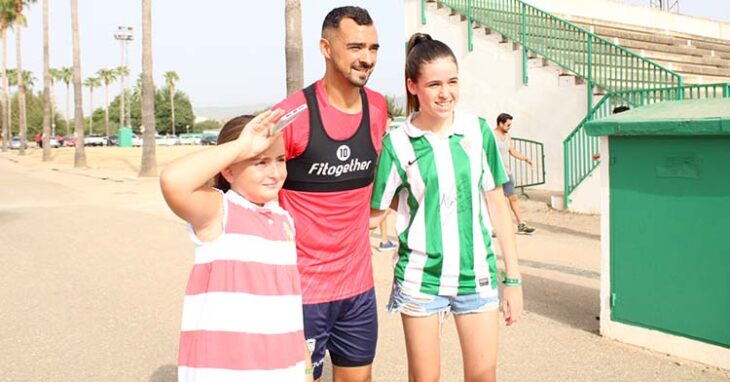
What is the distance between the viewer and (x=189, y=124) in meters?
113

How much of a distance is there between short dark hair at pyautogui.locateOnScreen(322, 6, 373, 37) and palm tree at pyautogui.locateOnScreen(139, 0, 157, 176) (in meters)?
23.2

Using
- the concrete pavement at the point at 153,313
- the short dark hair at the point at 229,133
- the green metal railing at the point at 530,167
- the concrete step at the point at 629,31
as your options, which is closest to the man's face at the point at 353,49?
the short dark hair at the point at 229,133

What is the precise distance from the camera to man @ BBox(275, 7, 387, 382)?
288 centimetres

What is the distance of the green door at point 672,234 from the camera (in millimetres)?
4512

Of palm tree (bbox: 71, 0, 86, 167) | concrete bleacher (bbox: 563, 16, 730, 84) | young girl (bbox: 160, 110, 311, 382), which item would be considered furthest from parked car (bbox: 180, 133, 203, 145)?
young girl (bbox: 160, 110, 311, 382)

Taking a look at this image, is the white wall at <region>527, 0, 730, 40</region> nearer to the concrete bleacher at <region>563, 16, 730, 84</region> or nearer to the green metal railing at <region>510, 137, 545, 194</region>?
the concrete bleacher at <region>563, 16, 730, 84</region>

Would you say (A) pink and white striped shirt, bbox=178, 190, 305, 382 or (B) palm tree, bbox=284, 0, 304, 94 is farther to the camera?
(B) palm tree, bbox=284, 0, 304, 94

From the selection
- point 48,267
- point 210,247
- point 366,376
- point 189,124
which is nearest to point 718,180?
point 366,376

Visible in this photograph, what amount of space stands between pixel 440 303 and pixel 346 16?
1249mm

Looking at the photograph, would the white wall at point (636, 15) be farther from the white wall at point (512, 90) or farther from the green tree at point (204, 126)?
the green tree at point (204, 126)

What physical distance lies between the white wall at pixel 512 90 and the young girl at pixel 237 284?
13887mm

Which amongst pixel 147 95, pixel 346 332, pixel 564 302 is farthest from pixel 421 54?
pixel 147 95

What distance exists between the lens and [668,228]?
4.75 meters

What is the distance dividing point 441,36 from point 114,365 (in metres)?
15.6
